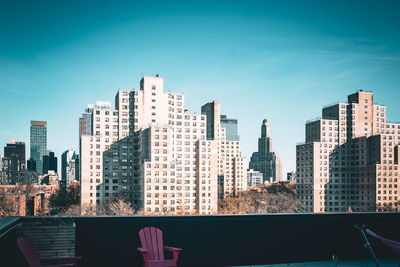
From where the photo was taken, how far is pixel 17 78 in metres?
55.9

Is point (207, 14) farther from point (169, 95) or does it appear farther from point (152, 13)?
point (169, 95)

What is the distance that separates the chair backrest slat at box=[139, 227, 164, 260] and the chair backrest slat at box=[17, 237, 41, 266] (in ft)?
3.96

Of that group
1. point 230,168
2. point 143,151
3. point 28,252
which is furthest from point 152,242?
point 230,168

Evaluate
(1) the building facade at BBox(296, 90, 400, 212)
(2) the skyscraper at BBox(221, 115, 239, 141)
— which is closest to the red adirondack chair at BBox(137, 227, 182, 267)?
(1) the building facade at BBox(296, 90, 400, 212)

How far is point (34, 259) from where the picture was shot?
3.66 meters

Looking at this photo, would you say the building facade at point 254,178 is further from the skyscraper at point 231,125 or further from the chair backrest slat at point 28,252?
the chair backrest slat at point 28,252

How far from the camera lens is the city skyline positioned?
18.3 meters

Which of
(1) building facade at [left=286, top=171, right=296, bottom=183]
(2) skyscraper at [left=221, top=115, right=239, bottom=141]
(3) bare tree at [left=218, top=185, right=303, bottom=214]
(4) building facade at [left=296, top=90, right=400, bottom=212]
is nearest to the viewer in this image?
(3) bare tree at [left=218, top=185, right=303, bottom=214]

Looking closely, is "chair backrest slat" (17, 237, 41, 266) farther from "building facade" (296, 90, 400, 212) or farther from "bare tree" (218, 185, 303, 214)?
"building facade" (296, 90, 400, 212)

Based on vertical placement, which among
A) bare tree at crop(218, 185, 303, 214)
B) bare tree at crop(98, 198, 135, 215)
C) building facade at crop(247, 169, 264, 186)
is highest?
bare tree at crop(98, 198, 135, 215)

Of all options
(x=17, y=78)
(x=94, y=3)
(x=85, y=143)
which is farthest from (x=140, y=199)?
(x=94, y=3)

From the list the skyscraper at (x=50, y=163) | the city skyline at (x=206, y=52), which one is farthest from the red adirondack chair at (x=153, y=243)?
the skyscraper at (x=50, y=163)

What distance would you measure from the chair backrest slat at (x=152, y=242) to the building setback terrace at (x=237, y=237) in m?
0.24

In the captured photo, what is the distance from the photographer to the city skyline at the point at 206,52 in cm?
1834
